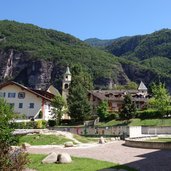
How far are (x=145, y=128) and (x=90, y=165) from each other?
1398 inches

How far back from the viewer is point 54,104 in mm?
82250

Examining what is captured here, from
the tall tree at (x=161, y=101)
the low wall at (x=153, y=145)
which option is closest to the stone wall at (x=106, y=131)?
the low wall at (x=153, y=145)

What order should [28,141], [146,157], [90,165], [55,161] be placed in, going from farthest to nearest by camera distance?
1. [28,141]
2. [146,157]
3. [55,161]
4. [90,165]

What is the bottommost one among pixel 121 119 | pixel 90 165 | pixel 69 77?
pixel 90 165

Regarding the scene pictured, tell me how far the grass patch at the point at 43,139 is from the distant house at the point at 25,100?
43895 millimetres

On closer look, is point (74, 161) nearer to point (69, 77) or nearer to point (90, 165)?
point (90, 165)

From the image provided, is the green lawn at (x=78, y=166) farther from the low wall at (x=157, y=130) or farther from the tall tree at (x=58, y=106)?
the tall tree at (x=58, y=106)

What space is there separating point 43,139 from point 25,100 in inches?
1869

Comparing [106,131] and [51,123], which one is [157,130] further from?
[51,123]

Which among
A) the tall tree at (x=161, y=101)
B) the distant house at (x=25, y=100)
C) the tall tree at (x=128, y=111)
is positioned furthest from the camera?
the distant house at (x=25, y=100)

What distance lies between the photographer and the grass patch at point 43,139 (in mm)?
38062

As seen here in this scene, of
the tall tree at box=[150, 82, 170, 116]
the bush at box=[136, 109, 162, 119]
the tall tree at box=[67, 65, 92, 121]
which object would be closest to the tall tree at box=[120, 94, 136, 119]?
the bush at box=[136, 109, 162, 119]

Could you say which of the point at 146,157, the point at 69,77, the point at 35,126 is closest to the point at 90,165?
the point at 146,157

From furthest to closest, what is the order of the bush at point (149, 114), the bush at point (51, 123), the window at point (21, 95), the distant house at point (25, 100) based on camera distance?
1. the window at point (21, 95)
2. the distant house at point (25, 100)
3. the bush at point (51, 123)
4. the bush at point (149, 114)
